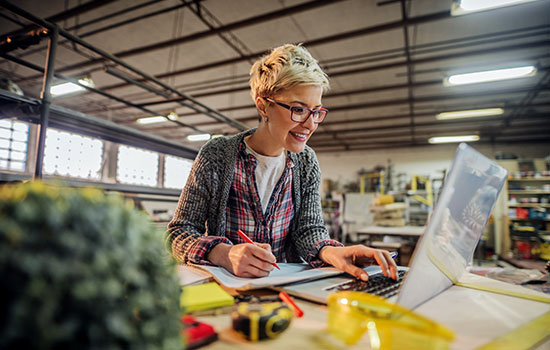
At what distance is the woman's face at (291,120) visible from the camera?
1048 millimetres

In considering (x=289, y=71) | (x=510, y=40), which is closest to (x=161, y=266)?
(x=289, y=71)

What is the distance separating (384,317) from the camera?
15.7 inches

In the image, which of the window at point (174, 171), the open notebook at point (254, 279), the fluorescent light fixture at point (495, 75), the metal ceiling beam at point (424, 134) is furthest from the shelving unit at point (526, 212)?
the window at point (174, 171)

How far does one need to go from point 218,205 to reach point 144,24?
15.2 ft

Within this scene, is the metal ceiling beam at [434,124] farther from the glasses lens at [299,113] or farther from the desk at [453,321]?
the desk at [453,321]

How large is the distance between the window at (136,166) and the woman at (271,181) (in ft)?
33.7

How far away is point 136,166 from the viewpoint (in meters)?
10.9

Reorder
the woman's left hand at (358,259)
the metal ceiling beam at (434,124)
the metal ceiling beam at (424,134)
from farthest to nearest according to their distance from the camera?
1. the metal ceiling beam at (424,134)
2. the metal ceiling beam at (434,124)
3. the woman's left hand at (358,259)

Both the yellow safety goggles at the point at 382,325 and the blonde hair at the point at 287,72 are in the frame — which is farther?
the blonde hair at the point at 287,72

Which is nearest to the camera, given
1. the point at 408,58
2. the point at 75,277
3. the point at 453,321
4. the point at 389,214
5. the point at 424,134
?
the point at 75,277

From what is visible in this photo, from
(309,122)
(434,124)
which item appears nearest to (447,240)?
(309,122)

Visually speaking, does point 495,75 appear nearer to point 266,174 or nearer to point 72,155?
point 266,174

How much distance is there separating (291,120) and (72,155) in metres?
10.8

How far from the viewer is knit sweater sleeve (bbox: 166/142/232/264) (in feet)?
2.68
